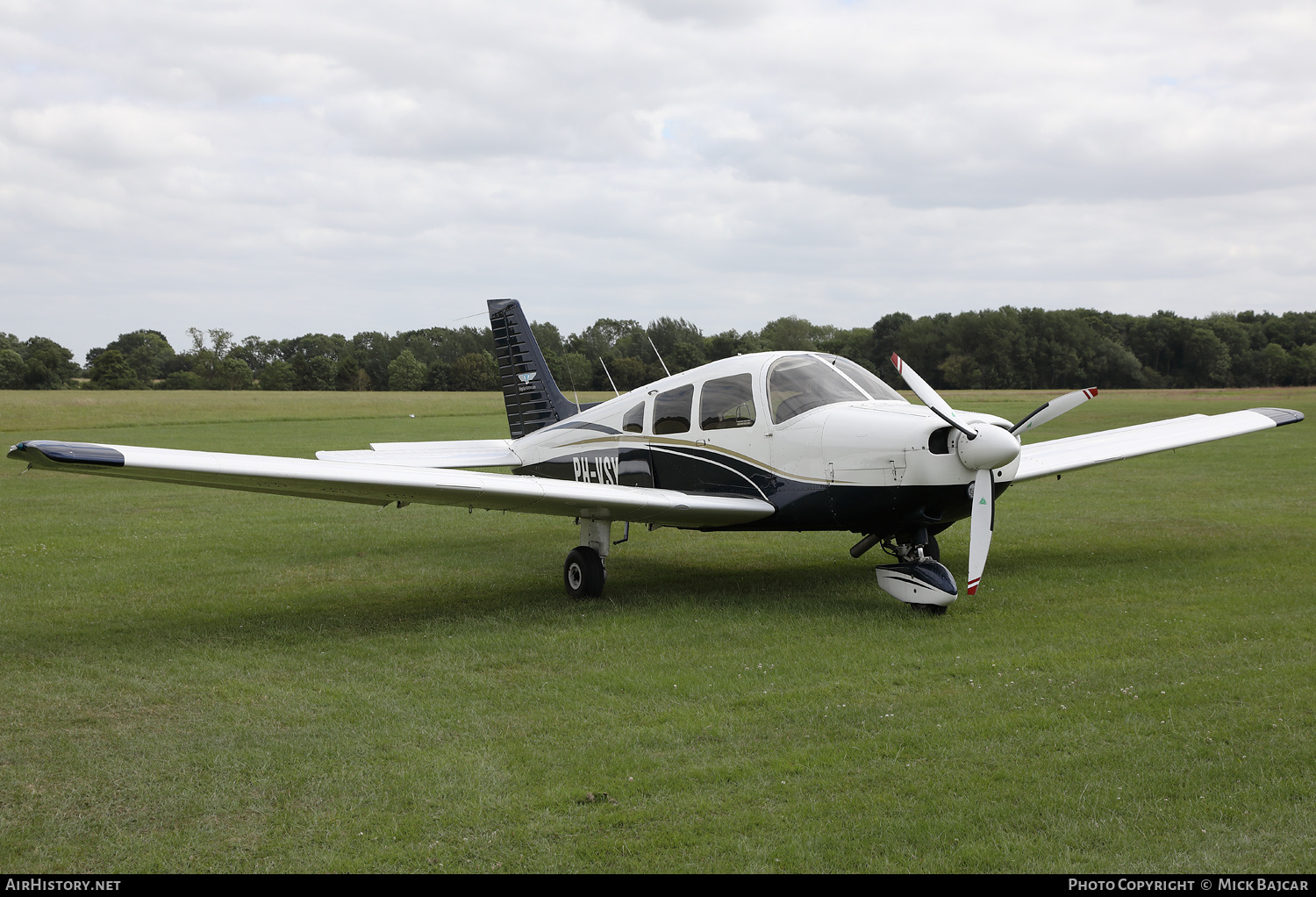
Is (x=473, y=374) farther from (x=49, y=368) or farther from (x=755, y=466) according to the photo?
(x=755, y=466)

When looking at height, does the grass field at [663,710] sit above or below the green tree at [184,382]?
below

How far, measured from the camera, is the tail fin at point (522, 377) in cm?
1222

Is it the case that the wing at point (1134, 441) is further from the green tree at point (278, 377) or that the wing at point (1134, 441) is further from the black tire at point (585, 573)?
the green tree at point (278, 377)

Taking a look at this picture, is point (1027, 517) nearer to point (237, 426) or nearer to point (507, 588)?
point (507, 588)

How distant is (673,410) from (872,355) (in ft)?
124

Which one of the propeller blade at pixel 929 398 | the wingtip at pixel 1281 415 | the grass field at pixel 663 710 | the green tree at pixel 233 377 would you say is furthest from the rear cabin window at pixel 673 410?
the green tree at pixel 233 377

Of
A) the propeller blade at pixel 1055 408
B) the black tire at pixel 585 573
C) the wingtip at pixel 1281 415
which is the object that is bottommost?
the black tire at pixel 585 573

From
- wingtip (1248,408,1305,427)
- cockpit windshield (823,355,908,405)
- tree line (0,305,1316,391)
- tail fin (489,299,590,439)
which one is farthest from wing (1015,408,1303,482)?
tree line (0,305,1316,391)

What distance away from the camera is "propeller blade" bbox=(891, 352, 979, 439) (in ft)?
24.4

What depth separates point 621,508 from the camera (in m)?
8.32

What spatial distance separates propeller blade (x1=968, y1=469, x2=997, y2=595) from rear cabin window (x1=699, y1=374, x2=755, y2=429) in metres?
2.24

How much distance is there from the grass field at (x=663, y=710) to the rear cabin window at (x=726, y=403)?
1697mm
